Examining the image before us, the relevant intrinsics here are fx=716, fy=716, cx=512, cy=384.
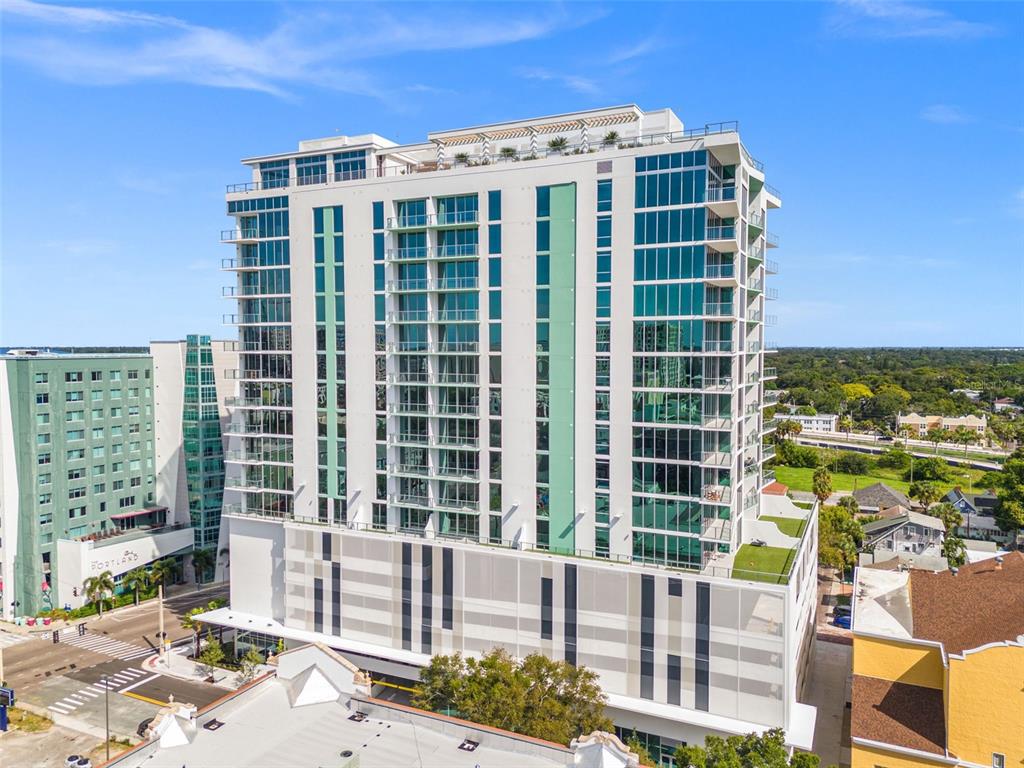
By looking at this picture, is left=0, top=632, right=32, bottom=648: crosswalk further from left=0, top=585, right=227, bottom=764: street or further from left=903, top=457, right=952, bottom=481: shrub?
left=903, top=457, right=952, bottom=481: shrub

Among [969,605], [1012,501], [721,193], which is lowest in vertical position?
[1012,501]

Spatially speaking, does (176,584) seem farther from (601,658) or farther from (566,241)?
(566,241)

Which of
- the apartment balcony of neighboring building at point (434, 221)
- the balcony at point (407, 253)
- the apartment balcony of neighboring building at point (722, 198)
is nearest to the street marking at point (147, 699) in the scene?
the balcony at point (407, 253)

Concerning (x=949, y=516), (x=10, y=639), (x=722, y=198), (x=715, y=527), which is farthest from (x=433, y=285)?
(x=949, y=516)

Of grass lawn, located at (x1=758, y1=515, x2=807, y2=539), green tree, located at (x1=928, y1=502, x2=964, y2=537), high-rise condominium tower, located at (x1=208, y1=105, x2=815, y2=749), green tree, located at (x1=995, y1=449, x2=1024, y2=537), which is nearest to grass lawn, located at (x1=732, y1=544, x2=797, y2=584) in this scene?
high-rise condominium tower, located at (x1=208, y1=105, x2=815, y2=749)

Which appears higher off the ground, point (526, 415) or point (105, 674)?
point (526, 415)

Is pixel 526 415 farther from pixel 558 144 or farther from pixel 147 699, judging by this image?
pixel 147 699

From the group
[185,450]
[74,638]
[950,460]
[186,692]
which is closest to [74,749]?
[186,692]
